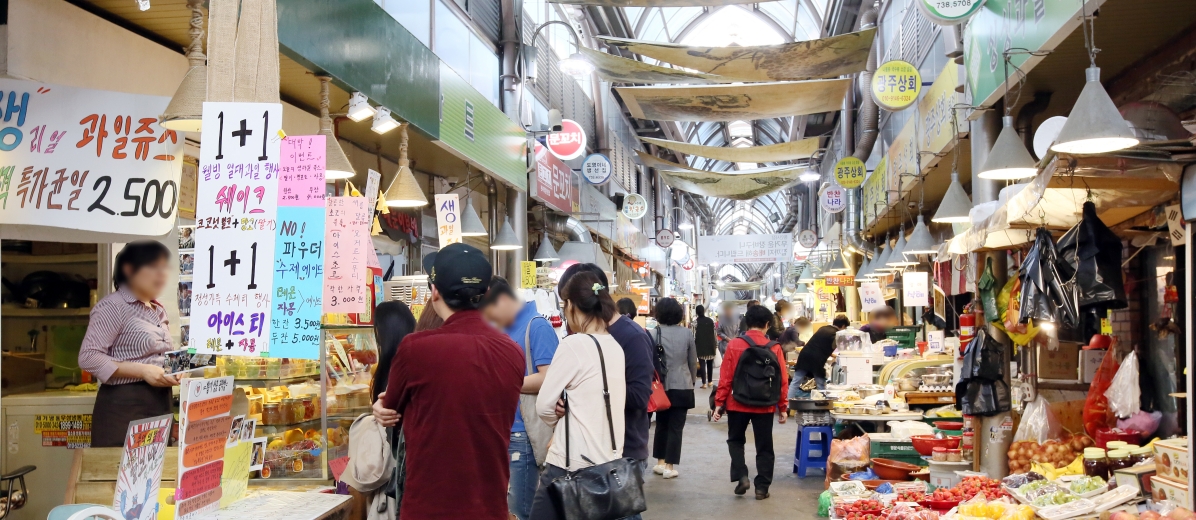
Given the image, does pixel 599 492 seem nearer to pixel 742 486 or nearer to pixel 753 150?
pixel 742 486

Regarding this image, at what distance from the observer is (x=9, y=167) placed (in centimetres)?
419

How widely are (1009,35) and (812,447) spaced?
15.2ft

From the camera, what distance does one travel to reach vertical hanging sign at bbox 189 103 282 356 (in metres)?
3.02

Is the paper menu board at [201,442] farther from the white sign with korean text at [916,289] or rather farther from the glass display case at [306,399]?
the white sign with korean text at [916,289]

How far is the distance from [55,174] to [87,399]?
2.14 metres

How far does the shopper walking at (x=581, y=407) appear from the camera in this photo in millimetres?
4176

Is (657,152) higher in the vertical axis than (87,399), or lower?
higher

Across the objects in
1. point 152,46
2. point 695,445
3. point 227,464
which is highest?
point 152,46

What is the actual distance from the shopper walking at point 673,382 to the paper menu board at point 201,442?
580cm

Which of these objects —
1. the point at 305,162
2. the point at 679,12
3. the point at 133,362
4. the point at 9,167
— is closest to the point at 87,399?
the point at 133,362

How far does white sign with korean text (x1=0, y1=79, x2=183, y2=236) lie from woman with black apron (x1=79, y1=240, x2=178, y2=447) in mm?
332

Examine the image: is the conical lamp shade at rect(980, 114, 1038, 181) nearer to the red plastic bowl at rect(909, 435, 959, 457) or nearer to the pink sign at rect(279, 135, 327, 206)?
the red plastic bowl at rect(909, 435, 959, 457)

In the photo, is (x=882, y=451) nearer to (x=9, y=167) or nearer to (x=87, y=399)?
(x=87, y=399)

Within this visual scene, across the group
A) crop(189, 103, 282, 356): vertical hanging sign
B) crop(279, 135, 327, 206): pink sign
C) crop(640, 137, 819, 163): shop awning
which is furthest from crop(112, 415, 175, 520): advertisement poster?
crop(640, 137, 819, 163): shop awning
